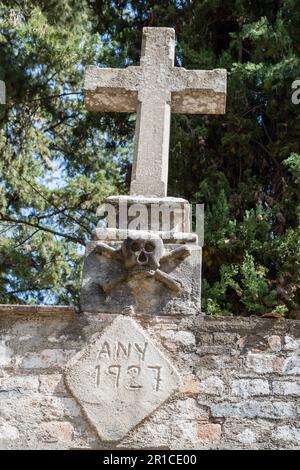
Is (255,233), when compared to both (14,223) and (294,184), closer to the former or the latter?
(294,184)

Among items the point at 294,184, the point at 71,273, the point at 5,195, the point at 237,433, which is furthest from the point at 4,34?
the point at 237,433

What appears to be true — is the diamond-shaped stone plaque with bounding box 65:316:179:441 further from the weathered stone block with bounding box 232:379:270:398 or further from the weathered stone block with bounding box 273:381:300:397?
the weathered stone block with bounding box 273:381:300:397

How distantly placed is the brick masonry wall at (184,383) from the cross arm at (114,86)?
160 centimetres

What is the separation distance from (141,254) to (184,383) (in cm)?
79

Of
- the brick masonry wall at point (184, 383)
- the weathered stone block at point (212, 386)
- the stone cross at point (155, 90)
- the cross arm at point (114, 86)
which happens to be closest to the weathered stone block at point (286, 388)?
the brick masonry wall at point (184, 383)

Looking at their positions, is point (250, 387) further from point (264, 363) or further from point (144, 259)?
point (144, 259)

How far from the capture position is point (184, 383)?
4770mm

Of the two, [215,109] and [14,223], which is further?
[14,223]

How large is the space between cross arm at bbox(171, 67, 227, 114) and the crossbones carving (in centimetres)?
116

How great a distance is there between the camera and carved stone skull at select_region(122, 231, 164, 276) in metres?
4.95

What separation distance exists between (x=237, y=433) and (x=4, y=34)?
6403 mm

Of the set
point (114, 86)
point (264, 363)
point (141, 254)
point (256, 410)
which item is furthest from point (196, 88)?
point (256, 410)

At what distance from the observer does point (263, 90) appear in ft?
26.0

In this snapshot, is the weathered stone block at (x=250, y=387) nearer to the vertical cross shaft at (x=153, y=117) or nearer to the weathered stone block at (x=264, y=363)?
the weathered stone block at (x=264, y=363)
